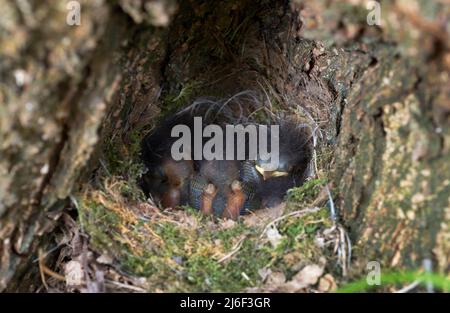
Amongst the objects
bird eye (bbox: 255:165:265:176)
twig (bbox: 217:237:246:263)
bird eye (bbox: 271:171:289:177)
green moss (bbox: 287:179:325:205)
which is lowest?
twig (bbox: 217:237:246:263)

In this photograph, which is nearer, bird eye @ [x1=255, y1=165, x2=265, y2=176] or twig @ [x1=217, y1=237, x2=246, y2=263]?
twig @ [x1=217, y1=237, x2=246, y2=263]

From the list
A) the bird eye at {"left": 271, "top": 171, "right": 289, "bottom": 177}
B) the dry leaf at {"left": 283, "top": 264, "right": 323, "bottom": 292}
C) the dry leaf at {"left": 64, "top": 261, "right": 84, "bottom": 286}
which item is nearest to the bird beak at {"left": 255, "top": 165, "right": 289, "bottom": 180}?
the bird eye at {"left": 271, "top": 171, "right": 289, "bottom": 177}

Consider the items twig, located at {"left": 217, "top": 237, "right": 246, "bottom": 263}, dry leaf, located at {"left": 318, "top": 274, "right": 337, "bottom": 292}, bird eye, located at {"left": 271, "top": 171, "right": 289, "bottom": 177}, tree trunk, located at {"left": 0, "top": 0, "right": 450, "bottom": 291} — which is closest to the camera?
tree trunk, located at {"left": 0, "top": 0, "right": 450, "bottom": 291}

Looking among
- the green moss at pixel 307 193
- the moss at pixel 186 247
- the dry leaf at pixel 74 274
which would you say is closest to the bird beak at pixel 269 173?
the green moss at pixel 307 193

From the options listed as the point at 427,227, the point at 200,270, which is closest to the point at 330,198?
the point at 427,227

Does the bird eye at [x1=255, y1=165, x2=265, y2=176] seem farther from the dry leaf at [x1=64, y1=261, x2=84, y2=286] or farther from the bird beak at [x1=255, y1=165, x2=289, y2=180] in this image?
the dry leaf at [x1=64, y1=261, x2=84, y2=286]

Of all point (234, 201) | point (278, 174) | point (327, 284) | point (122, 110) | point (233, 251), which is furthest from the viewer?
point (278, 174)

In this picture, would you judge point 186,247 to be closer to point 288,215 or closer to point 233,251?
point 233,251

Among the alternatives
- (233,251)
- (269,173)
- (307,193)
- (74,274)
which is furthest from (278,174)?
(74,274)

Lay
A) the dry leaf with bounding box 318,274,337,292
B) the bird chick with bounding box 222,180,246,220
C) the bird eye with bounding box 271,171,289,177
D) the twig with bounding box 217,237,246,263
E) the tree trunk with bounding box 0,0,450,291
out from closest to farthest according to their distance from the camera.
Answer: the tree trunk with bounding box 0,0,450,291 → the dry leaf with bounding box 318,274,337,292 → the twig with bounding box 217,237,246,263 → the bird chick with bounding box 222,180,246,220 → the bird eye with bounding box 271,171,289,177
